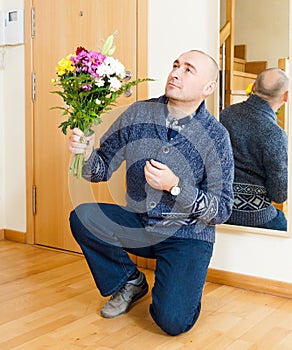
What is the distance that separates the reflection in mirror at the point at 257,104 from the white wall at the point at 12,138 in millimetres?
1483

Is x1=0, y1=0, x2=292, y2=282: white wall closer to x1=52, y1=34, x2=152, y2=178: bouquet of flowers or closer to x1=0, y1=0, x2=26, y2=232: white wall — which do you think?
x1=52, y1=34, x2=152, y2=178: bouquet of flowers

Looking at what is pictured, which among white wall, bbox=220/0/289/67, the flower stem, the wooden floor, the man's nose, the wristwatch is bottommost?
the wooden floor

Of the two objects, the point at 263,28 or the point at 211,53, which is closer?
the point at 263,28

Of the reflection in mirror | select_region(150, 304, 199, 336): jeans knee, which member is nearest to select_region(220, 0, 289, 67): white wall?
the reflection in mirror

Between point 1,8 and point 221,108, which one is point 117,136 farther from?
point 1,8

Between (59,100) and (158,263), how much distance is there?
1.45 metres

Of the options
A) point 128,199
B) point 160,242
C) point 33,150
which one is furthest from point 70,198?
point 160,242

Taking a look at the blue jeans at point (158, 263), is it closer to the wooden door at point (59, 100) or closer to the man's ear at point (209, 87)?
the man's ear at point (209, 87)

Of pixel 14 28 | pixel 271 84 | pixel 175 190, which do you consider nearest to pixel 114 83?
pixel 175 190

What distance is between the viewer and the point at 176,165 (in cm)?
225

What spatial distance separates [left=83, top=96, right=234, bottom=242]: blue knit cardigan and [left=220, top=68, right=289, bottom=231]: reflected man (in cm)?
32

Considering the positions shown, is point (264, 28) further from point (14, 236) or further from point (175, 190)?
point (14, 236)

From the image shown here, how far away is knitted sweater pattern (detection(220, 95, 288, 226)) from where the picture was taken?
8.20ft

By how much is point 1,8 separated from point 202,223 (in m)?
2.18
